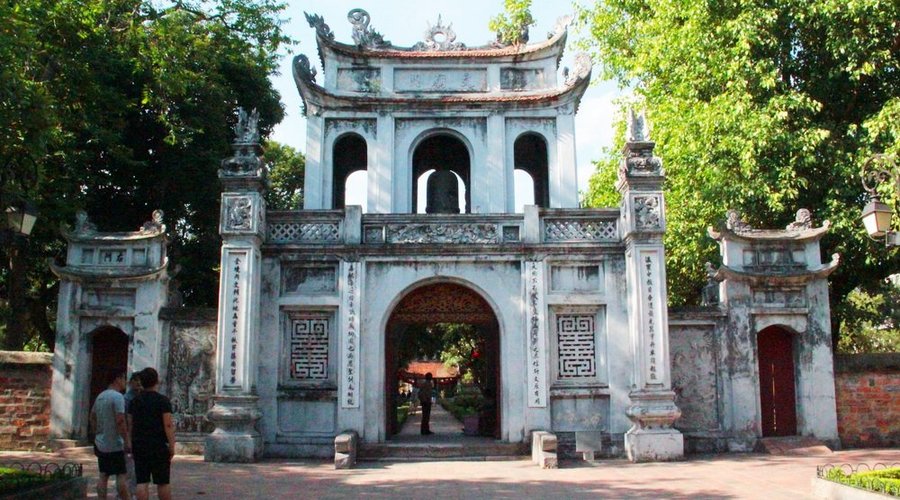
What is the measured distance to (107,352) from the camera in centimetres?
1505

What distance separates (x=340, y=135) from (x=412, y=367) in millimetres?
33934

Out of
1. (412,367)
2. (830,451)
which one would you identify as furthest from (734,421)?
(412,367)

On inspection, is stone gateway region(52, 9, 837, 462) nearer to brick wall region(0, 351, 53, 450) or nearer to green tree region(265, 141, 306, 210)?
brick wall region(0, 351, 53, 450)

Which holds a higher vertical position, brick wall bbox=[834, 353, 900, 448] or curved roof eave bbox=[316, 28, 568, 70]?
curved roof eave bbox=[316, 28, 568, 70]

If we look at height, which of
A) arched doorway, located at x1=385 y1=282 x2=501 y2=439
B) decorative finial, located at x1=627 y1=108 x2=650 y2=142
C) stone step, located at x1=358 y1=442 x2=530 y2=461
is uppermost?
decorative finial, located at x1=627 y1=108 x2=650 y2=142

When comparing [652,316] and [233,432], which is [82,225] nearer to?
[233,432]

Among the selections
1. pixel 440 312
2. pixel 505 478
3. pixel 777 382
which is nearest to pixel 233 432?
pixel 440 312

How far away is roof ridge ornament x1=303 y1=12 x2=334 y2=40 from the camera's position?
17125 mm

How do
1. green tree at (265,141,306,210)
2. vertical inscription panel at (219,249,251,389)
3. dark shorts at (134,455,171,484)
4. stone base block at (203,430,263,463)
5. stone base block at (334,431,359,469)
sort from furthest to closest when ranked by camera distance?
green tree at (265,141,306,210) < vertical inscription panel at (219,249,251,389) < stone base block at (203,430,263,463) < stone base block at (334,431,359,469) < dark shorts at (134,455,171,484)

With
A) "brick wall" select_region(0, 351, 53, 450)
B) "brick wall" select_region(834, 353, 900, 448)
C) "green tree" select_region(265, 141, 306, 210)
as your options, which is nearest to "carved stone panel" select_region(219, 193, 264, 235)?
"brick wall" select_region(0, 351, 53, 450)

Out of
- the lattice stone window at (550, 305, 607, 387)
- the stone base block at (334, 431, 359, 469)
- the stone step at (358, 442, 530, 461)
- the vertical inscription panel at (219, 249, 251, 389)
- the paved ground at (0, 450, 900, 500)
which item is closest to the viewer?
the paved ground at (0, 450, 900, 500)

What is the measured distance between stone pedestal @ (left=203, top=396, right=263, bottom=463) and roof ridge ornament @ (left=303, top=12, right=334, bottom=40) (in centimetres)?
791

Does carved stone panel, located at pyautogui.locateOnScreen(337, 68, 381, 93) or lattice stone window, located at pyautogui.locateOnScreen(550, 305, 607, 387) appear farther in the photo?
carved stone panel, located at pyautogui.locateOnScreen(337, 68, 381, 93)

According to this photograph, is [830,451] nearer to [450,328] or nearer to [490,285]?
[490,285]
